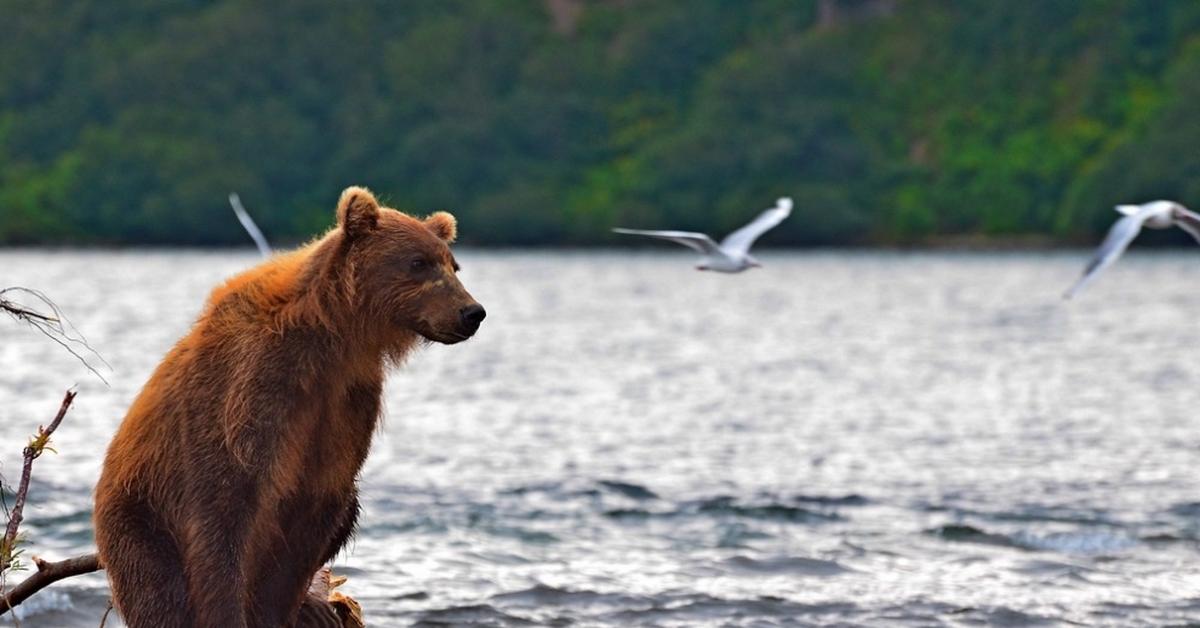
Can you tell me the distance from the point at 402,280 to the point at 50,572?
5.67 feet

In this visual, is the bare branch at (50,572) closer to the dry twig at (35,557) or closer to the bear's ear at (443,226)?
the dry twig at (35,557)

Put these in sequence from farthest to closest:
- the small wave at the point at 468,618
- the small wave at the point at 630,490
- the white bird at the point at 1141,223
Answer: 1. the small wave at the point at 630,490
2. the small wave at the point at 468,618
3. the white bird at the point at 1141,223

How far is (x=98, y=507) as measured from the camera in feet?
19.9

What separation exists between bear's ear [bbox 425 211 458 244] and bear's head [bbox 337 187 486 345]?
0.19 meters

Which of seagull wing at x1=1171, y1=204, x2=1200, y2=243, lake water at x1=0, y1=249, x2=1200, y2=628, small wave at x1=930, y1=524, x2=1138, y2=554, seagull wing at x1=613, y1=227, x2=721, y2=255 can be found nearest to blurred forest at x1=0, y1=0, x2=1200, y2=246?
lake water at x1=0, y1=249, x2=1200, y2=628

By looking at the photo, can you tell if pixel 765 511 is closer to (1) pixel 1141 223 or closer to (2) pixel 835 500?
(2) pixel 835 500

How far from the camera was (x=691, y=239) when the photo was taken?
36.2 ft

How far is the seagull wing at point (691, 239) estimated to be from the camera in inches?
374

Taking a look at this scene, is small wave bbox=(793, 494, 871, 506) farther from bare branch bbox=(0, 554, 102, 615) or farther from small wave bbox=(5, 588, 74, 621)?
bare branch bbox=(0, 554, 102, 615)

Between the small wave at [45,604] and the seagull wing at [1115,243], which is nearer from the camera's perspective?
the small wave at [45,604]

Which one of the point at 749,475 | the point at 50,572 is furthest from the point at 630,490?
the point at 50,572

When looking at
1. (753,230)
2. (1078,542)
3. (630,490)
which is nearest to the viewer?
(753,230)

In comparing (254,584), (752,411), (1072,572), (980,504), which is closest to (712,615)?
(1072,572)

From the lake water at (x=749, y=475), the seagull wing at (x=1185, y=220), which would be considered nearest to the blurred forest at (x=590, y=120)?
the lake water at (x=749, y=475)
